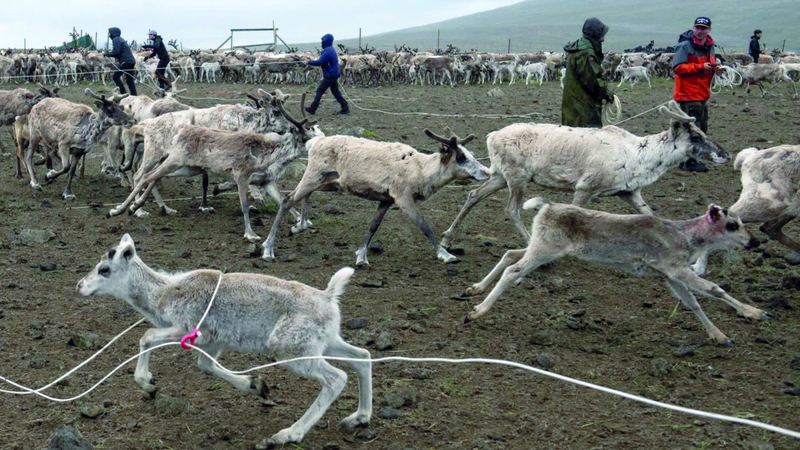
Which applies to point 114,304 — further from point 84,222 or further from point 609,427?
point 609,427

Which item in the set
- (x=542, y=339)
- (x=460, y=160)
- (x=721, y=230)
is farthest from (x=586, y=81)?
(x=542, y=339)

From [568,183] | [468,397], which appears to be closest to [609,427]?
[468,397]

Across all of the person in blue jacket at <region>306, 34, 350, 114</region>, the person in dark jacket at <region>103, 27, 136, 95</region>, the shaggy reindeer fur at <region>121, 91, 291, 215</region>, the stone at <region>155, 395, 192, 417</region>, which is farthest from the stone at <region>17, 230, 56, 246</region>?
the person in blue jacket at <region>306, 34, 350, 114</region>

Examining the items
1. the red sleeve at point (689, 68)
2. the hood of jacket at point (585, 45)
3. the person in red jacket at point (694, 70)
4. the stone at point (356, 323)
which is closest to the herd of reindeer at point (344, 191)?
the stone at point (356, 323)

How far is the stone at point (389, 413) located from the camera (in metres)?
4.70

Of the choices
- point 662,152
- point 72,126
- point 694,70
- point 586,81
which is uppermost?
point 694,70

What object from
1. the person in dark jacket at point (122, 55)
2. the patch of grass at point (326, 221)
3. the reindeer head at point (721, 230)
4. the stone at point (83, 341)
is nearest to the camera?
the stone at point (83, 341)

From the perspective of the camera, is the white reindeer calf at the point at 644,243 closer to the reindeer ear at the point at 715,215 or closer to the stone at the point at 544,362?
the reindeer ear at the point at 715,215

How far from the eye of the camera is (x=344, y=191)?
27.0ft

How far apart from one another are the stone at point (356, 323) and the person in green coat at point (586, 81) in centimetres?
440

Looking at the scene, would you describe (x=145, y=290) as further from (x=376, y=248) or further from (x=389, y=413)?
(x=376, y=248)

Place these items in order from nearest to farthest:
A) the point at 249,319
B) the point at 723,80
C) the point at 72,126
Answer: the point at 249,319 < the point at 72,126 < the point at 723,80

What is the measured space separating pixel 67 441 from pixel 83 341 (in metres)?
1.76

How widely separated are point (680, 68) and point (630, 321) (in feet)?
18.1
